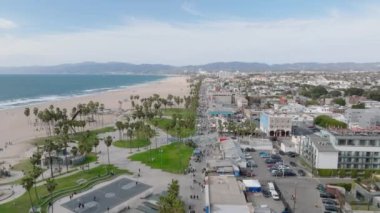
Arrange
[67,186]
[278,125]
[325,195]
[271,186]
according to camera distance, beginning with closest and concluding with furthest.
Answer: [325,195], [271,186], [67,186], [278,125]


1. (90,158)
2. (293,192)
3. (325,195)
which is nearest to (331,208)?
(325,195)

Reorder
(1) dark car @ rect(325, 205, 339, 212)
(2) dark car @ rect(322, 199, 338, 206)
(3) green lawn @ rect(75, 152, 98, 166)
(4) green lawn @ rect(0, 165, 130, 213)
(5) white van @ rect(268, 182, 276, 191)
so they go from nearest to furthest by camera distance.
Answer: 1. (1) dark car @ rect(325, 205, 339, 212)
2. (4) green lawn @ rect(0, 165, 130, 213)
3. (2) dark car @ rect(322, 199, 338, 206)
4. (5) white van @ rect(268, 182, 276, 191)
5. (3) green lawn @ rect(75, 152, 98, 166)

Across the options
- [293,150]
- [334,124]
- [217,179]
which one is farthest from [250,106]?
[217,179]

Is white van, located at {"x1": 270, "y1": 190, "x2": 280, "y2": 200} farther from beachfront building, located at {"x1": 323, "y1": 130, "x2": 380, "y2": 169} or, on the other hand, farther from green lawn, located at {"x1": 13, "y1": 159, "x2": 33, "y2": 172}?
green lawn, located at {"x1": 13, "y1": 159, "x2": 33, "y2": 172}

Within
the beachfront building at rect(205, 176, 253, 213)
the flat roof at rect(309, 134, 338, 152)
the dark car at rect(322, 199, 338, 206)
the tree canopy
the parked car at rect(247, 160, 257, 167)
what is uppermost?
the flat roof at rect(309, 134, 338, 152)

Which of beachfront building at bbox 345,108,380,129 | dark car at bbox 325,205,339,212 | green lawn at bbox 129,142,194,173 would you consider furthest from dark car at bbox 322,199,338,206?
beachfront building at bbox 345,108,380,129

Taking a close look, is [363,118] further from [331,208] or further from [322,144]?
[331,208]

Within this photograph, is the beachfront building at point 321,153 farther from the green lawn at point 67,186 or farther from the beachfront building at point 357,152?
the green lawn at point 67,186
